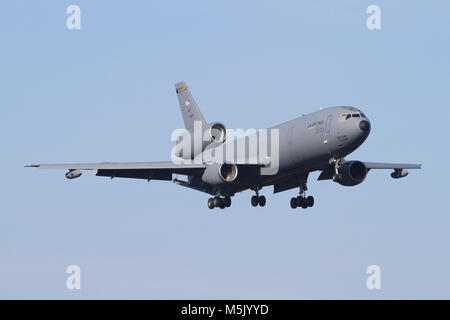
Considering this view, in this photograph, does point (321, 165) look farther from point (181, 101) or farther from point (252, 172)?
point (181, 101)

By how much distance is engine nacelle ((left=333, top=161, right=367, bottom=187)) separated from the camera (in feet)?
205

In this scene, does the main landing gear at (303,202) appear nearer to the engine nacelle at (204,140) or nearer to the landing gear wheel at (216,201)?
the landing gear wheel at (216,201)

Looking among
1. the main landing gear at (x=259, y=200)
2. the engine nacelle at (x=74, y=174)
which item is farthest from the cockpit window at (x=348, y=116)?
the engine nacelle at (x=74, y=174)

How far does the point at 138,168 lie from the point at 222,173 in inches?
220

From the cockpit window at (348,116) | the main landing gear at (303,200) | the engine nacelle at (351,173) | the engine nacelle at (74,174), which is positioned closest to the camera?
the cockpit window at (348,116)

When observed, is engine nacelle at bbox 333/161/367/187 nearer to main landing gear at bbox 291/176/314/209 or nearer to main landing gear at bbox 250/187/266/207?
main landing gear at bbox 291/176/314/209

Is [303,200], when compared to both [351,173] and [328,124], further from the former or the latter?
[328,124]

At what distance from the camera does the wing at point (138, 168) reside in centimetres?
6222

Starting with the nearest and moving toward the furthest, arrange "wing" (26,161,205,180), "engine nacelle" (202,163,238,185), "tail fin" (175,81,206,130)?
"wing" (26,161,205,180)
"engine nacelle" (202,163,238,185)
"tail fin" (175,81,206,130)

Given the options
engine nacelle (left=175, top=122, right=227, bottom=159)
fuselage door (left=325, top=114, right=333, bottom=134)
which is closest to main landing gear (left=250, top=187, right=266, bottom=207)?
engine nacelle (left=175, top=122, right=227, bottom=159)

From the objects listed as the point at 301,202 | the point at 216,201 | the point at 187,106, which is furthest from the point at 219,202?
the point at 187,106

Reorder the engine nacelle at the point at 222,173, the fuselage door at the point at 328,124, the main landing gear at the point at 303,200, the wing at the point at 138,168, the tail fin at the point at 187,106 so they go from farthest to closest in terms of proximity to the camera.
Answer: the tail fin at the point at 187,106
the main landing gear at the point at 303,200
the engine nacelle at the point at 222,173
the wing at the point at 138,168
the fuselage door at the point at 328,124

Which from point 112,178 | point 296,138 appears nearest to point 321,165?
point 296,138

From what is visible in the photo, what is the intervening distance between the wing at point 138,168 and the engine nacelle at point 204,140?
7.09 feet
